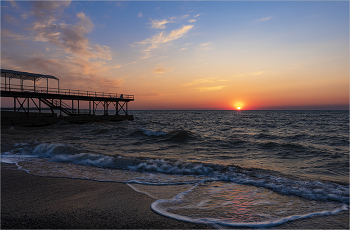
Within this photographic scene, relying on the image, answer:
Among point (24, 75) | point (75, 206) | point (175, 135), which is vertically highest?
point (24, 75)

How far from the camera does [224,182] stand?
586 centimetres

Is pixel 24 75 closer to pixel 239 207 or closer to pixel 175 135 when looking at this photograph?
pixel 175 135

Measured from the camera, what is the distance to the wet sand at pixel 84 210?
326 centimetres

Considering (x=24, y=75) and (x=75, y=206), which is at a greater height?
(x=24, y=75)

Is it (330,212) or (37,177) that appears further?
(37,177)

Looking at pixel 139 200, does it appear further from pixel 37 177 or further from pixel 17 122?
pixel 17 122

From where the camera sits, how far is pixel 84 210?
3.75m

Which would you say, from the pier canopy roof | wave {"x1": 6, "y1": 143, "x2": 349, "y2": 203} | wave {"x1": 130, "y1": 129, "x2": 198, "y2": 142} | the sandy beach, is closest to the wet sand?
the sandy beach

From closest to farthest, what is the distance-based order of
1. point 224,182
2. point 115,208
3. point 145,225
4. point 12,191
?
point 145,225, point 115,208, point 12,191, point 224,182

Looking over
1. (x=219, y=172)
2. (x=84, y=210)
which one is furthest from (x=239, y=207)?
(x=84, y=210)

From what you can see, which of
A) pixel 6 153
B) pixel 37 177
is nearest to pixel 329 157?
pixel 37 177

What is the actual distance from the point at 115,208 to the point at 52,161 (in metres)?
6.22

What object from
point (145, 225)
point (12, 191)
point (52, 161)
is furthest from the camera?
point (52, 161)

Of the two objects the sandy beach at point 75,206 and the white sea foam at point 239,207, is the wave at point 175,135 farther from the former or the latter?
the white sea foam at point 239,207
